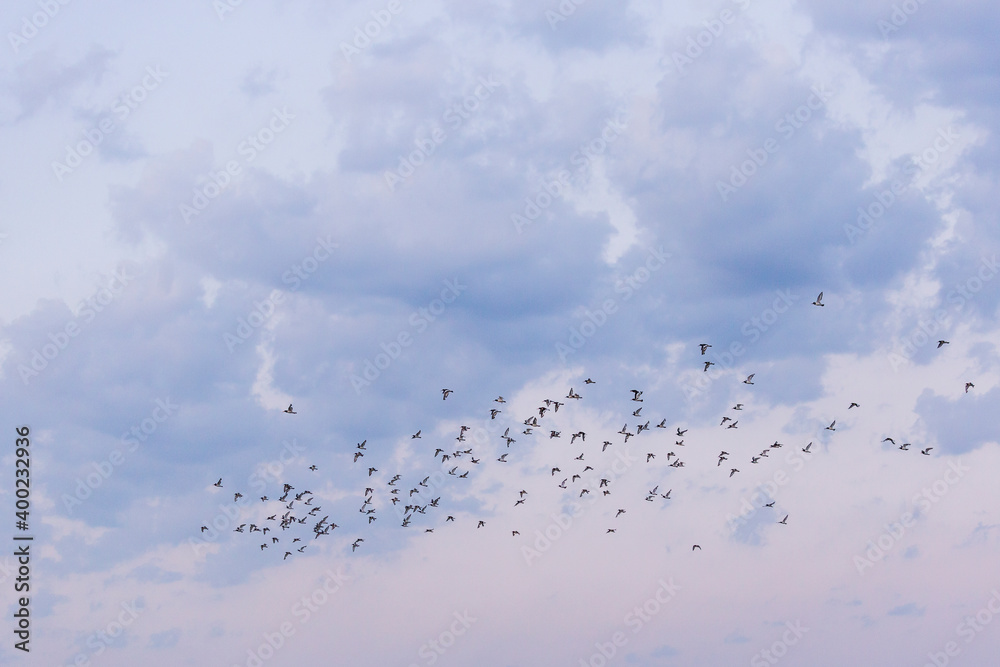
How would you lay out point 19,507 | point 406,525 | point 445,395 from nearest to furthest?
1. point 19,507
2. point 445,395
3. point 406,525

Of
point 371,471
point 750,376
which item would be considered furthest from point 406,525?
point 750,376

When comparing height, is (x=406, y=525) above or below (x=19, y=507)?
above

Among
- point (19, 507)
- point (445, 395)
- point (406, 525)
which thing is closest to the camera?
point (19, 507)

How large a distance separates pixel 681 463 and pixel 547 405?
65.6ft

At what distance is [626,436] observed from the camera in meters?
148

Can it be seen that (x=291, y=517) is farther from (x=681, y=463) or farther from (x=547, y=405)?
(x=681, y=463)

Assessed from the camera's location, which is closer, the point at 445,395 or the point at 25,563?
the point at 25,563

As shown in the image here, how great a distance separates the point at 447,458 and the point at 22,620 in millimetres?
59940

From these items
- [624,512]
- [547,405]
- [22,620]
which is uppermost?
[547,405]

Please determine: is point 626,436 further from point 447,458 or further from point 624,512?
point 447,458

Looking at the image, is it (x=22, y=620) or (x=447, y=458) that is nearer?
(x=22, y=620)

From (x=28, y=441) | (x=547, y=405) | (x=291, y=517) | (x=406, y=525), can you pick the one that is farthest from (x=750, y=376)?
(x=28, y=441)

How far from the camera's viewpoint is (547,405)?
5743 inches

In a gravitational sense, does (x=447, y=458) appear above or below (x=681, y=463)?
above
